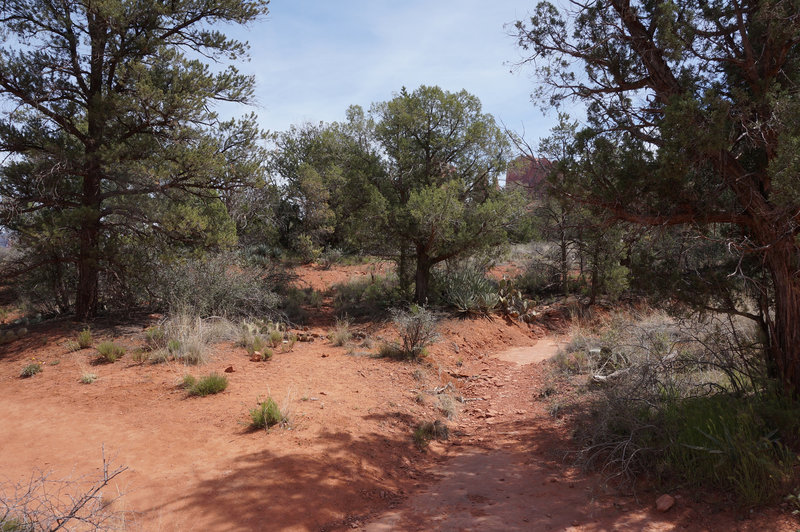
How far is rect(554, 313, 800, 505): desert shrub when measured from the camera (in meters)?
4.09

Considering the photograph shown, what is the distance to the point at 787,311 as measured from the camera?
5066 millimetres

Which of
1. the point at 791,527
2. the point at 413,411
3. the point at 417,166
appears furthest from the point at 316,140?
the point at 791,527

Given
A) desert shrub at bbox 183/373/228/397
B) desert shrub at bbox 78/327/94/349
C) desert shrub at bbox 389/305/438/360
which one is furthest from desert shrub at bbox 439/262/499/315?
desert shrub at bbox 78/327/94/349

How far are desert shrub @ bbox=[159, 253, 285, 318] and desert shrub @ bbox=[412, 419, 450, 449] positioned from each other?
250 inches

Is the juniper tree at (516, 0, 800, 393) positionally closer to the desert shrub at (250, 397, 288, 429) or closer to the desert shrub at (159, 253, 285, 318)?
the desert shrub at (250, 397, 288, 429)

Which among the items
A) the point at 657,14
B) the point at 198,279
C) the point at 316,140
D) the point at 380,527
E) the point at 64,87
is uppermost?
the point at 316,140

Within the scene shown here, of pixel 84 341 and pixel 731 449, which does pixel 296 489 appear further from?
pixel 84 341

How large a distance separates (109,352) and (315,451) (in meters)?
5.26

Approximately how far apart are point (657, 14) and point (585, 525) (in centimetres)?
539

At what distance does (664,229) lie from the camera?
18.2 ft

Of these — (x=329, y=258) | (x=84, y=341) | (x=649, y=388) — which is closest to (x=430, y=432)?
(x=649, y=388)

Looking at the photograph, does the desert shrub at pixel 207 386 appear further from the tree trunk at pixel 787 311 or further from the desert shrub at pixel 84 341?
the tree trunk at pixel 787 311

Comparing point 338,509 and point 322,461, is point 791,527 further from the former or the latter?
point 322,461

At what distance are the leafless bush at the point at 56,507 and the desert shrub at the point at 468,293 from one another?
33.0 ft
